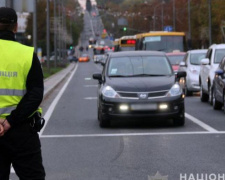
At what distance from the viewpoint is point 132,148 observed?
11797 mm

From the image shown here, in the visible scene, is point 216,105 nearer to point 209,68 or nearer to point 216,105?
point 216,105

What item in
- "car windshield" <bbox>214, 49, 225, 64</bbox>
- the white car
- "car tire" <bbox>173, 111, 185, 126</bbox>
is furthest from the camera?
"car windshield" <bbox>214, 49, 225, 64</bbox>

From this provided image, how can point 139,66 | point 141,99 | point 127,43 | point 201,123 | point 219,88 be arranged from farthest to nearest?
point 127,43 < point 219,88 < point 139,66 < point 201,123 < point 141,99

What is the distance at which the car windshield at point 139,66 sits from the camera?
1603cm

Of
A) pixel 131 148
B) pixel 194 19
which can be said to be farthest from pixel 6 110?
pixel 194 19

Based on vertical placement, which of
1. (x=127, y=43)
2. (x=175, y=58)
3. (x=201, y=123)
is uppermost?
(x=127, y=43)

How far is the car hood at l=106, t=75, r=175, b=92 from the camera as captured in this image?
14891 mm

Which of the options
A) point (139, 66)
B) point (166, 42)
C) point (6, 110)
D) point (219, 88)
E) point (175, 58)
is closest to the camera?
point (6, 110)

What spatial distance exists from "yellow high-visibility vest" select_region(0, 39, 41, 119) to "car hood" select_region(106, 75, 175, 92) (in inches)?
362

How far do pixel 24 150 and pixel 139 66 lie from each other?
10.8 m

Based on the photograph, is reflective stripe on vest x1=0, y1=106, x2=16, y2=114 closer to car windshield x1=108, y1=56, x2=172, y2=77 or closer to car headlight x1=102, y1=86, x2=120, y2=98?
car headlight x1=102, y1=86, x2=120, y2=98

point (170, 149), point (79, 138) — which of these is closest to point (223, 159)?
point (170, 149)

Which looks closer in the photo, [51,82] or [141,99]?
[141,99]

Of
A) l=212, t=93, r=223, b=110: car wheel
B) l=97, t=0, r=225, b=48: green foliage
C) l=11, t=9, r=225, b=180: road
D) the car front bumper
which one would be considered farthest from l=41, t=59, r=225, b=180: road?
l=97, t=0, r=225, b=48: green foliage
